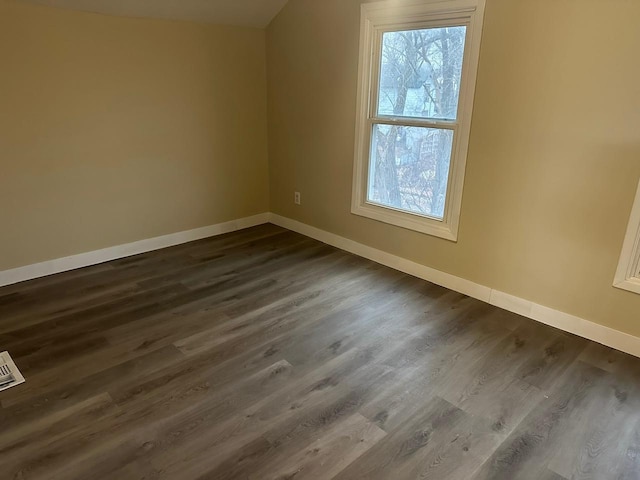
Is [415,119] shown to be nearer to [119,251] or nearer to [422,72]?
[422,72]

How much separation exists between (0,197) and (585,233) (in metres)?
3.66

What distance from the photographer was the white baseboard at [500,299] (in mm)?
2527

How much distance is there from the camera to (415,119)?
3.18 metres

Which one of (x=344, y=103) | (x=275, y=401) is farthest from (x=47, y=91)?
(x=275, y=401)

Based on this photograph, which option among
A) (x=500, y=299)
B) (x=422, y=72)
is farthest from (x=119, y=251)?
(x=500, y=299)

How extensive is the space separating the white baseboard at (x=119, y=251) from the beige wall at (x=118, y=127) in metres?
0.05

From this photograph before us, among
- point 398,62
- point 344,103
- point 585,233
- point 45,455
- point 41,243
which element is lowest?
point 45,455

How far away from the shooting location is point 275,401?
6.76 ft

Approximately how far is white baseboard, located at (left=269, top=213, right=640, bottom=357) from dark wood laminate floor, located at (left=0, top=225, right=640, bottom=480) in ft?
0.24

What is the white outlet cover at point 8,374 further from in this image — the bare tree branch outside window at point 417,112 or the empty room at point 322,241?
the bare tree branch outside window at point 417,112

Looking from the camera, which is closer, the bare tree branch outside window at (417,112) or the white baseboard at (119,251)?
the bare tree branch outside window at (417,112)

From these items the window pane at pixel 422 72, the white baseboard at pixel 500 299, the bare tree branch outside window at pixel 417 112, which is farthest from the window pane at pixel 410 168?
the white baseboard at pixel 500 299

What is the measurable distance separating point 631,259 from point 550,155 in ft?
2.30

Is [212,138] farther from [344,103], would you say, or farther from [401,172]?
[401,172]
